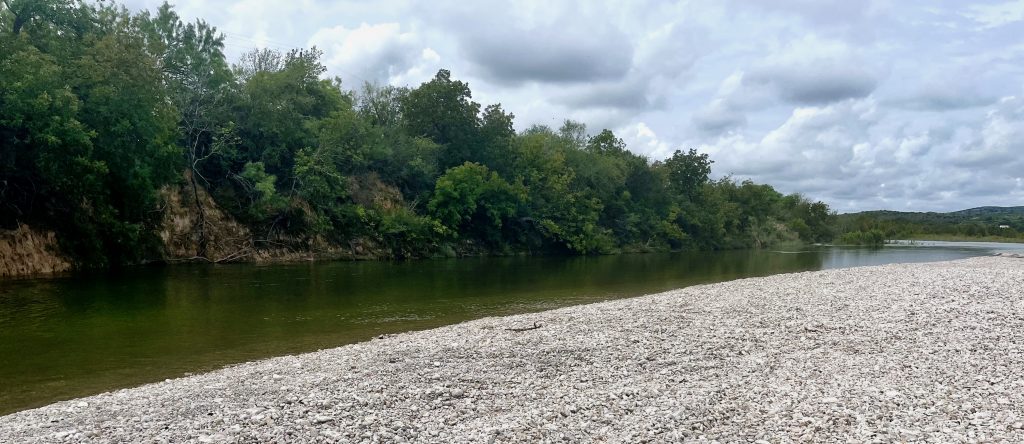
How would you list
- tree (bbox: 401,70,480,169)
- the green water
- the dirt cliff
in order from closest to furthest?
the green water, the dirt cliff, tree (bbox: 401,70,480,169)

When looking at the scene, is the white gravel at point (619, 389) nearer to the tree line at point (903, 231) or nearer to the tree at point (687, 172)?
the tree at point (687, 172)

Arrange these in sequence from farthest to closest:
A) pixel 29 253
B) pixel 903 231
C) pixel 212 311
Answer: pixel 903 231 < pixel 29 253 < pixel 212 311

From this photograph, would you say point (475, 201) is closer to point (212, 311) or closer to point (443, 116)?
point (443, 116)

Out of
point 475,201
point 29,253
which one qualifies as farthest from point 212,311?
point 475,201

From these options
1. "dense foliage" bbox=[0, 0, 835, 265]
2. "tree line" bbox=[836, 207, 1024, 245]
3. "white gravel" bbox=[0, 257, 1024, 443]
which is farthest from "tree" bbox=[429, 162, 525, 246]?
"tree line" bbox=[836, 207, 1024, 245]

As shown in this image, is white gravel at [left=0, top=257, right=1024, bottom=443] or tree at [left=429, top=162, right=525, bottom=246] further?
tree at [left=429, top=162, right=525, bottom=246]

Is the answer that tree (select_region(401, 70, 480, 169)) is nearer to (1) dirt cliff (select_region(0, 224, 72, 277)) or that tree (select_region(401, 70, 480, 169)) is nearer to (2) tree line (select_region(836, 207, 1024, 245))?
(1) dirt cliff (select_region(0, 224, 72, 277))

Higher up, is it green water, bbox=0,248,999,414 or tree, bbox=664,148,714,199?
tree, bbox=664,148,714,199

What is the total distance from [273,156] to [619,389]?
4305 centimetres

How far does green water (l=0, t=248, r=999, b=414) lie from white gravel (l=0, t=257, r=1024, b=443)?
2112 mm

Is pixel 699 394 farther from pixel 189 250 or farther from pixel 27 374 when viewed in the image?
pixel 189 250

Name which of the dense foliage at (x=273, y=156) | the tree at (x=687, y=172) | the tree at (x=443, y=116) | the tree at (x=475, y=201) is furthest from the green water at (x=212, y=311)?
the tree at (x=687, y=172)

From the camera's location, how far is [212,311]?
2055cm

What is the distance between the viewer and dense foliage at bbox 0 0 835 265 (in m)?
31.0
